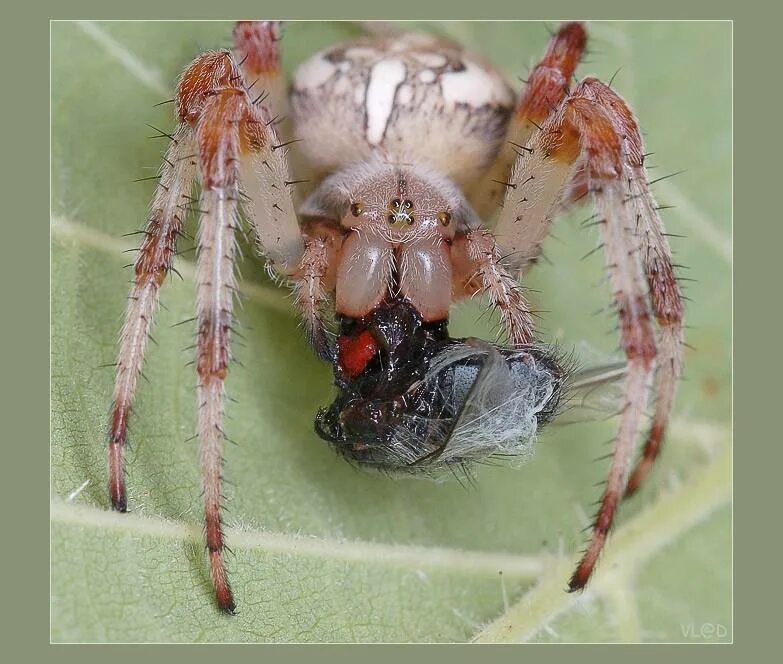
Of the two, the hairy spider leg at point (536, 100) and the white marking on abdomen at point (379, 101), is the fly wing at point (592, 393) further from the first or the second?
the white marking on abdomen at point (379, 101)

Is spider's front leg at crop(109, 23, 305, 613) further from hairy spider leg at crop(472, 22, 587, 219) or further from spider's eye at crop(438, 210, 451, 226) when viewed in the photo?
hairy spider leg at crop(472, 22, 587, 219)

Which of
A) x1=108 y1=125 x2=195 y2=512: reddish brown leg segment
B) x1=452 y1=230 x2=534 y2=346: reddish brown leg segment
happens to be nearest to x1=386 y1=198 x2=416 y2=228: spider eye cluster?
x1=452 y1=230 x2=534 y2=346: reddish brown leg segment

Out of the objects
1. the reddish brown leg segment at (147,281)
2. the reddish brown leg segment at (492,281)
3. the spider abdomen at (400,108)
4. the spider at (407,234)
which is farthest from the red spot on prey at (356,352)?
the spider abdomen at (400,108)

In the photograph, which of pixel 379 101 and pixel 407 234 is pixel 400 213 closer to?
pixel 407 234

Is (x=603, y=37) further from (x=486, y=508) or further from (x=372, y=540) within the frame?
(x=372, y=540)

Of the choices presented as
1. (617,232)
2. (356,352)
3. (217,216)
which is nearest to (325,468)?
(356,352)

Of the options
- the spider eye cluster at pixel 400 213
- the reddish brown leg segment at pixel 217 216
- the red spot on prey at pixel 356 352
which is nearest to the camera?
the reddish brown leg segment at pixel 217 216
